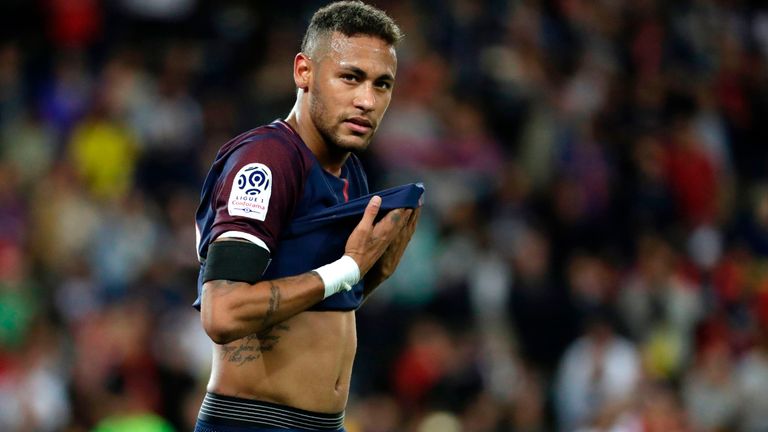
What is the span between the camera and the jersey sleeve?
12.3ft

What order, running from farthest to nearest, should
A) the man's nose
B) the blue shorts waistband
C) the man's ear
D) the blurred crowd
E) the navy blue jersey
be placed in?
the blurred crowd, the man's ear, the man's nose, the blue shorts waistband, the navy blue jersey

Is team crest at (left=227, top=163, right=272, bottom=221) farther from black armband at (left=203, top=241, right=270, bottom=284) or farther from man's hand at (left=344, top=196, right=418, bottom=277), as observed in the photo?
man's hand at (left=344, top=196, right=418, bottom=277)

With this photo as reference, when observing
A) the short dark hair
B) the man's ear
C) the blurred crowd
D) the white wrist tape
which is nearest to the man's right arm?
the white wrist tape

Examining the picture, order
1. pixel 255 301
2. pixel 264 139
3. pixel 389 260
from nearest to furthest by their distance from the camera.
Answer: pixel 255 301
pixel 264 139
pixel 389 260

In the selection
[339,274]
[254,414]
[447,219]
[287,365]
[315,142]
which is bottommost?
[254,414]

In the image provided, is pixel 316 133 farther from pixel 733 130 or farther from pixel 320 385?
pixel 733 130

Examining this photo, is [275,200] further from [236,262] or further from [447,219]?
[447,219]

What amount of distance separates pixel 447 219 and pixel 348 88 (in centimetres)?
711

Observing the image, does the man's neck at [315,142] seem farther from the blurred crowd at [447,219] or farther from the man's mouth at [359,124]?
the blurred crowd at [447,219]

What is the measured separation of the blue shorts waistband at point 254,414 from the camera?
12.8 ft

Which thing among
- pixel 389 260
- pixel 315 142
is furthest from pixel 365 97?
pixel 389 260

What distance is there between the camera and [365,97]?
4.09 m

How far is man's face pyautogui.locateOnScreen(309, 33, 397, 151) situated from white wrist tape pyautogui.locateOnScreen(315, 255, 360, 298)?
0.42m

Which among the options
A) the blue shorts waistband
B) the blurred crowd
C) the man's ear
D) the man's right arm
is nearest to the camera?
the man's right arm
